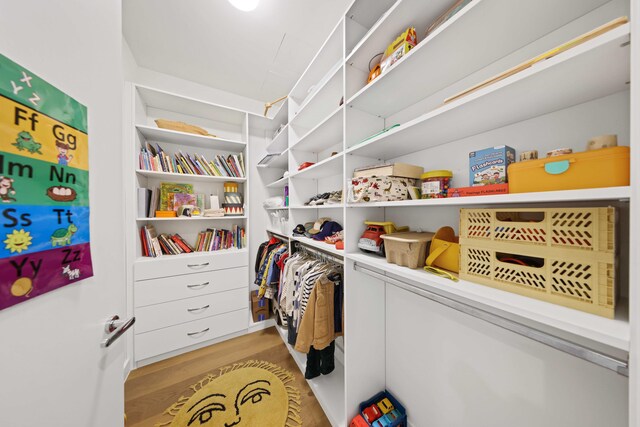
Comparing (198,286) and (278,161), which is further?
(278,161)

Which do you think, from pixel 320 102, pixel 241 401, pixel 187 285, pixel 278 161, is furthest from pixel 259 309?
pixel 320 102

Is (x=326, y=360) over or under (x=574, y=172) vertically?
under

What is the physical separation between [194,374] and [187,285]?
0.75 m

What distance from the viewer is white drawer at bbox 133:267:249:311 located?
1.79 m

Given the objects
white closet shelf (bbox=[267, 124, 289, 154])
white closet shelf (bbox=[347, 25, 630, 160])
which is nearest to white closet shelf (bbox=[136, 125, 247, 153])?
white closet shelf (bbox=[267, 124, 289, 154])

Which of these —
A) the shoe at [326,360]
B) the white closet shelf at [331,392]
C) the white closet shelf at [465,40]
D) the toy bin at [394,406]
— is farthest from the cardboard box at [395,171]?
the white closet shelf at [331,392]

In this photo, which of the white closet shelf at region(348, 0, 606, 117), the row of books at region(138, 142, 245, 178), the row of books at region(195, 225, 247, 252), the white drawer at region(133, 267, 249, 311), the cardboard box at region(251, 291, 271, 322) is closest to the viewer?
the white closet shelf at region(348, 0, 606, 117)

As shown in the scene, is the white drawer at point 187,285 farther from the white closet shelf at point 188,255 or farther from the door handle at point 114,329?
the door handle at point 114,329

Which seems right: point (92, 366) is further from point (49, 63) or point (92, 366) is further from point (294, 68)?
point (294, 68)

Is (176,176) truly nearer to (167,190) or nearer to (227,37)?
(167,190)

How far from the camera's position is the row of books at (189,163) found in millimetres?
1913

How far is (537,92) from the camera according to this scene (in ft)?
2.02

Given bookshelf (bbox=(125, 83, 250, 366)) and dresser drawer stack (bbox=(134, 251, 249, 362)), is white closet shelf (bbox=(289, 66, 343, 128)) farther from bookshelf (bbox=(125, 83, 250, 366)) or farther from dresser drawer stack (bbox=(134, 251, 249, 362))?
dresser drawer stack (bbox=(134, 251, 249, 362))

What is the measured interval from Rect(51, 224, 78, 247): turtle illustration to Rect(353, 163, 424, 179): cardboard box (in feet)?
3.51
